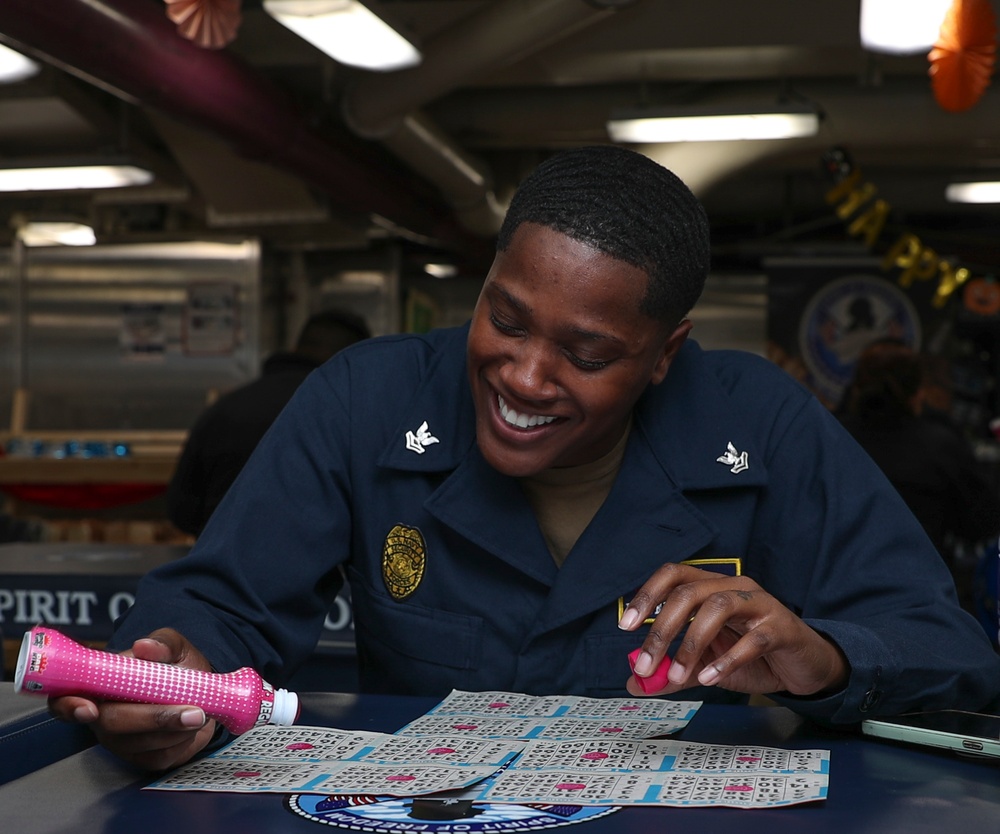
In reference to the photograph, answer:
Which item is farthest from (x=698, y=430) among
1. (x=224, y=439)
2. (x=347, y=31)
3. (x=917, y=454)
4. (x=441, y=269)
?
(x=441, y=269)

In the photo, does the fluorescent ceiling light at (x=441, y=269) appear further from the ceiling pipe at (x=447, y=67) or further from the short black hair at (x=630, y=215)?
the short black hair at (x=630, y=215)

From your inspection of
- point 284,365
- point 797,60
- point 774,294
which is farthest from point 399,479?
point 774,294

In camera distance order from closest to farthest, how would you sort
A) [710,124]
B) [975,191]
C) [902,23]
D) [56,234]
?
[902,23]
[710,124]
[975,191]
[56,234]

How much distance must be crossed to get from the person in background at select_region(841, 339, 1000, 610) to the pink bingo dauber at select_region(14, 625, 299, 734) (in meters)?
3.55

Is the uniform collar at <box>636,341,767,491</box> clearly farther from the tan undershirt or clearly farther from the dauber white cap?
the dauber white cap

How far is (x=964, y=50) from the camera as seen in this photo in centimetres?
346

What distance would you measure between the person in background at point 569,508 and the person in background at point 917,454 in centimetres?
274

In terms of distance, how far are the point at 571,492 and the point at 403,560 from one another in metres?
0.25

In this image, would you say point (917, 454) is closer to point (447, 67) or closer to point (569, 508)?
point (447, 67)

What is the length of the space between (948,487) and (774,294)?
492cm

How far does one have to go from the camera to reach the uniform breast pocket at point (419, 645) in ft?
4.93

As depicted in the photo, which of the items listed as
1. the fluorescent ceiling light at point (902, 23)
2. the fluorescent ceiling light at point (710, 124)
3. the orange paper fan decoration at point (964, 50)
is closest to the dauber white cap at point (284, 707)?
the orange paper fan decoration at point (964, 50)

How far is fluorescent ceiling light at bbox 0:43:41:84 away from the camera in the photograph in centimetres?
471

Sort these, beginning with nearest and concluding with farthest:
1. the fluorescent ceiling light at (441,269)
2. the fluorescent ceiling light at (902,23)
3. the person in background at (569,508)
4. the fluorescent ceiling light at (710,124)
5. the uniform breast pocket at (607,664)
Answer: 1. the person in background at (569,508)
2. the uniform breast pocket at (607,664)
3. the fluorescent ceiling light at (902,23)
4. the fluorescent ceiling light at (710,124)
5. the fluorescent ceiling light at (441,269)
